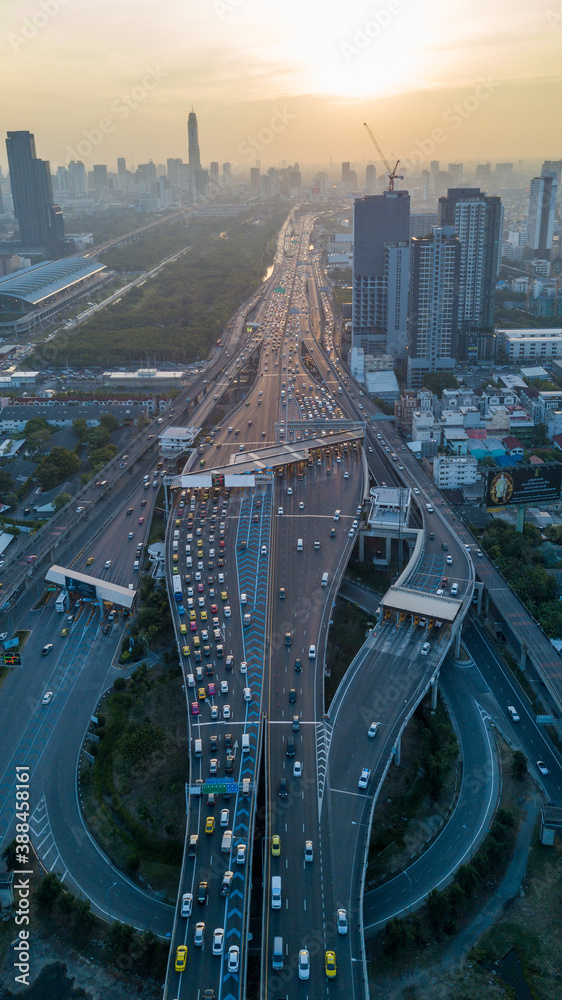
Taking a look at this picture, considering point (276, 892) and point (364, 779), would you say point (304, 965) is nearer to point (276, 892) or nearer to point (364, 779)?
point (276, 892)

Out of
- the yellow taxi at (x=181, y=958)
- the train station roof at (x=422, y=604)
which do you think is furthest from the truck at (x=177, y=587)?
the yellow taxi at (x=181, y=958)

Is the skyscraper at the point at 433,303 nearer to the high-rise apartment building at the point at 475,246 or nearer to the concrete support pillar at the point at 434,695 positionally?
the high-rise apartment building at the point at 475,246

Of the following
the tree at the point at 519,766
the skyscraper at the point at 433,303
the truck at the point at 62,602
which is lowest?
the tree at the point at 519,766

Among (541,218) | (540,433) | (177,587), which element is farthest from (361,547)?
(541,218)

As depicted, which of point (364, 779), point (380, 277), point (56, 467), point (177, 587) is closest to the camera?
point (364, 779)

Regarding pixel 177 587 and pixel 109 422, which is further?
pixel 109 422

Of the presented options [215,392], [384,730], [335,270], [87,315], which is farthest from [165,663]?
[335,270]

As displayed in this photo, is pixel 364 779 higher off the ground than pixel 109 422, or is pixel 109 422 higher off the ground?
pixel 109 422
